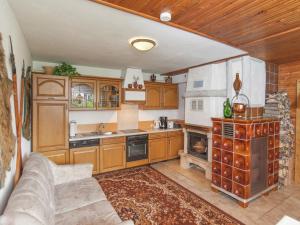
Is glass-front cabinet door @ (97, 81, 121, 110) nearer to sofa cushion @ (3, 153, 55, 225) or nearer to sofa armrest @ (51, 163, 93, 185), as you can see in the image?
sofa armrest @ (51, 163, 93, 185)

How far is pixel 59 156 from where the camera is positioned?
125 inches

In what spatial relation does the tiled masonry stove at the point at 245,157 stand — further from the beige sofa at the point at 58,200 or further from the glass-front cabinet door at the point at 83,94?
the glass-front cabinet door at the point at 83,94

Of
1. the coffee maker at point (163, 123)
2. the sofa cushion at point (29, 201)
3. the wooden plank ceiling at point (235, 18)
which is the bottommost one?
the sofa cushion at point (29, 201)

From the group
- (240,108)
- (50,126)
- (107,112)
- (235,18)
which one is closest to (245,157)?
(240,108)

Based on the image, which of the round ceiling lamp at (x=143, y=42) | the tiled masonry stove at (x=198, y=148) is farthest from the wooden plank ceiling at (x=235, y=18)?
the tiled masonry stove at (x=198, y=148)

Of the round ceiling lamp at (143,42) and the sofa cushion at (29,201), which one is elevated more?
the round ceiling lamp at (143,42)

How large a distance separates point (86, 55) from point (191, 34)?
6.33 ft

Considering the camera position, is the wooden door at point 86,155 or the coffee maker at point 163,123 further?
the coffee maker at point 163,123

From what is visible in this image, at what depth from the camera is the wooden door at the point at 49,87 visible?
2.91m

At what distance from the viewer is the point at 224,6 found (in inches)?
61.1

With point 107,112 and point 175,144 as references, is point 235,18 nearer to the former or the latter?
point 107,112

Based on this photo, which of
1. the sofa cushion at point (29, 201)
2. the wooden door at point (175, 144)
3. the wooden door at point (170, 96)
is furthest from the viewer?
the wooden door at point (170, 96)

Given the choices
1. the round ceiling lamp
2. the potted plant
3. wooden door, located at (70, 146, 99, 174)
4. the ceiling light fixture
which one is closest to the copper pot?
the round ceiling lamp

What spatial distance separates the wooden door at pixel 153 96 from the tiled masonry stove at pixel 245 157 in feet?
6.27
